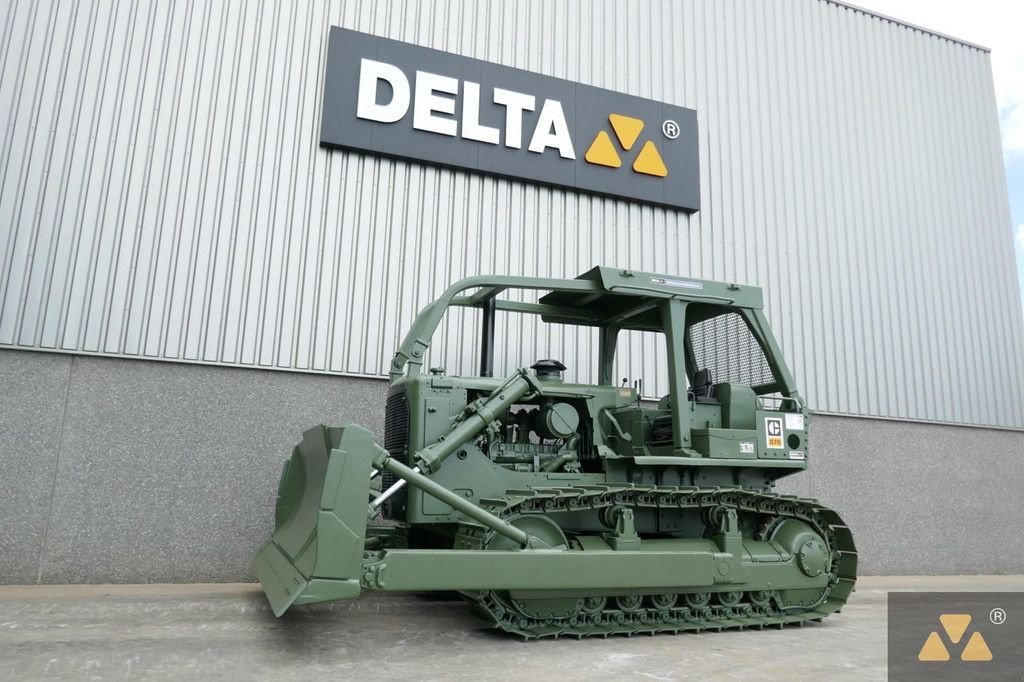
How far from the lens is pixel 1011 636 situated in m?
5.64

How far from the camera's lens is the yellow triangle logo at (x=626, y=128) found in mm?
9938

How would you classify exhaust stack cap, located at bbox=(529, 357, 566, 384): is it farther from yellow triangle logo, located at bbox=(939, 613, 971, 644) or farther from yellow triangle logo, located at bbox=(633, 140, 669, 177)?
yellow triangle logo, located at bbox=(633, 140, 669, 177)

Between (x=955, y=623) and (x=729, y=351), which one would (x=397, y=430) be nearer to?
(x=729, y=351)

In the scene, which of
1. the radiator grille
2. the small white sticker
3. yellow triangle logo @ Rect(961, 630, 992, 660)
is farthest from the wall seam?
yellow triangle logo @ Rect(961, 630, 992, 660)

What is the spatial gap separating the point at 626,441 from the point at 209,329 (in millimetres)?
4795

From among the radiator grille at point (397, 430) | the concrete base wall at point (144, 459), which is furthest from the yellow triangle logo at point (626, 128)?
the radiator grille at point (397, 430)

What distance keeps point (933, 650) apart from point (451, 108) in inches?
308

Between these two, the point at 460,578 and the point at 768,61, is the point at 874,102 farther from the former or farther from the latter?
the point at 460,578

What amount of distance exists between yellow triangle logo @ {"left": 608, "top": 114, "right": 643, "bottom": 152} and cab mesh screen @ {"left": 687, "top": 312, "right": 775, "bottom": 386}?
3769 millimetres

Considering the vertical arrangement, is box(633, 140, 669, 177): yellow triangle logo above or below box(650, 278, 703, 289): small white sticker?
above

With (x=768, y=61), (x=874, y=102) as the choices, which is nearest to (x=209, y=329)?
(x=768, y=61)

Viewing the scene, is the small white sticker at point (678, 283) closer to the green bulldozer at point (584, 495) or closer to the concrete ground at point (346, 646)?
the green bulldozer at point (584, 495)

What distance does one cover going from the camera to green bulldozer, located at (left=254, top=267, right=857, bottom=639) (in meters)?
4.62

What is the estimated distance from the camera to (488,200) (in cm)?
914
